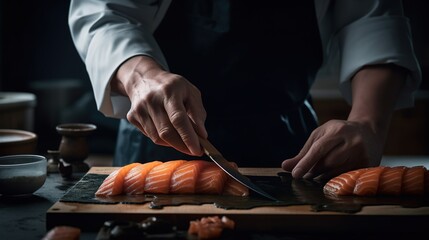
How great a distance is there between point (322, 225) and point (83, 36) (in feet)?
3.95

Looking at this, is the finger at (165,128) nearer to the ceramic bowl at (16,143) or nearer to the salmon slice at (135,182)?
the salmon slice at (135,182)

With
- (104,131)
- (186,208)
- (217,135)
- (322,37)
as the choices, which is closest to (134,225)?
(186,208)

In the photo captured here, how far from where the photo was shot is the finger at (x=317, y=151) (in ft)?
6.68

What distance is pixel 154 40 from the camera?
2.13 metres

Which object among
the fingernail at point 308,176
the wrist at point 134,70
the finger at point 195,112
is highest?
the wrist at point 134,70

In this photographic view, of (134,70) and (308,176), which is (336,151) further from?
(134,70)

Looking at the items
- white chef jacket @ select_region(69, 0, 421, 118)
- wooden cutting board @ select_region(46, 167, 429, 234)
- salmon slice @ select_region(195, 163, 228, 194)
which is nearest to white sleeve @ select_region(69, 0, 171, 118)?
white chef jacket @ select_region(69, 0, 421, 118)

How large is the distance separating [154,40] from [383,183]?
3.22 feet

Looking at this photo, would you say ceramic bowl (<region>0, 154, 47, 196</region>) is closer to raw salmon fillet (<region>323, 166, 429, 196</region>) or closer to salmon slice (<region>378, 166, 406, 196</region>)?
raw salmon fillet (<region>323, 166, 429, 196</region>)

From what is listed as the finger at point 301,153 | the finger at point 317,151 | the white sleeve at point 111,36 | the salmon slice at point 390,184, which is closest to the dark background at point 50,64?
the white sleeve at point 111,36

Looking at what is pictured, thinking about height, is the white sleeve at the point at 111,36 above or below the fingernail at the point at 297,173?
above

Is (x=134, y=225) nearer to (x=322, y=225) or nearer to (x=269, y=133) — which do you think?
(x=322, y=225)

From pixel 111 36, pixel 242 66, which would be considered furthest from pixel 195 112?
pixel 242 66

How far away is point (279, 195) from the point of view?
1.87 m
